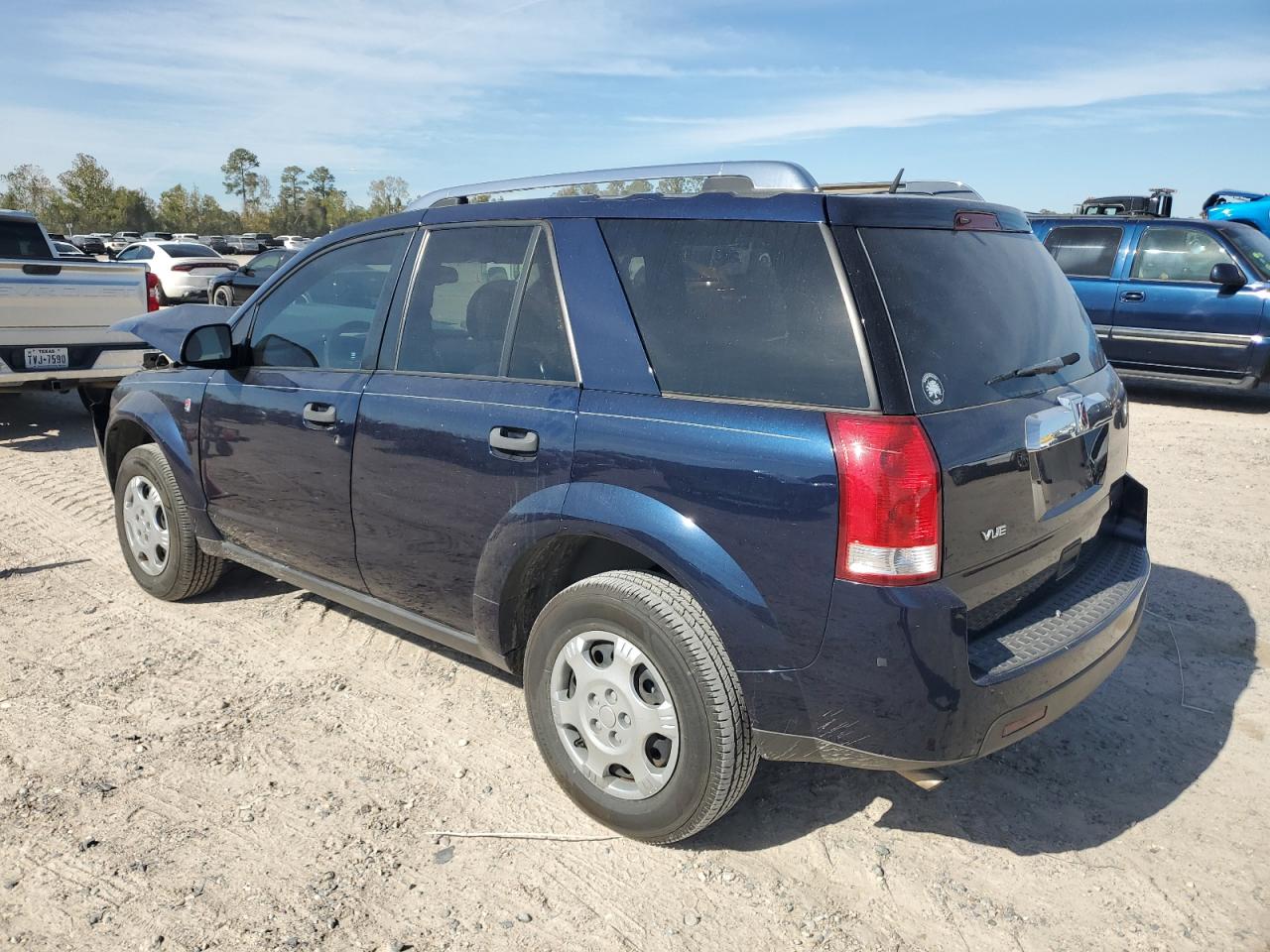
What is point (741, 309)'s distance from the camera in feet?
8.72

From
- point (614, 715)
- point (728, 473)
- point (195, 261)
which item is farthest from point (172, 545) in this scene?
point (195, 261)

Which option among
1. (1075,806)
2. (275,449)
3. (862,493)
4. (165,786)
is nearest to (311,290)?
(275,449)

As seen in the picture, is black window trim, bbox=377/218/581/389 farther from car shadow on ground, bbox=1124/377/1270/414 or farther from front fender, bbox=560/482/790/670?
car shadow on ground, bbox=1124/377/1270/414

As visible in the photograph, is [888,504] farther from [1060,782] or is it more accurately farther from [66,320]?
[66,320]

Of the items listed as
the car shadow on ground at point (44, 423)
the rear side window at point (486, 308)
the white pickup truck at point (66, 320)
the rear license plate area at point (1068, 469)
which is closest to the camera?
the rear license plate area at point (1068, 469)

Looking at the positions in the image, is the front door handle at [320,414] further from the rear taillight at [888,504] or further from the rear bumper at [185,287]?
the rear bumper at [185,287]

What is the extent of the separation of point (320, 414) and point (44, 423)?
7242mm

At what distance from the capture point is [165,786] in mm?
3164

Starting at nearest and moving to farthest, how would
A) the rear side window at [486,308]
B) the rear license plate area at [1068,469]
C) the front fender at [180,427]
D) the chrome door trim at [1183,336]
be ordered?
the rear license plate area at [1068,469] < the rear side window at [486,308] < the front fender at [180,427] < the chrome door trim at [1183,336]

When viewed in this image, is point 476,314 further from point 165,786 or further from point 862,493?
point 165,786

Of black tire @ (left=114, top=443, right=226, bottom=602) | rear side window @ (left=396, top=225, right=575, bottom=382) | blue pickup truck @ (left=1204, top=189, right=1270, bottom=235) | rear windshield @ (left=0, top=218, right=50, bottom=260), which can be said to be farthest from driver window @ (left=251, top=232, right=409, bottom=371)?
blue pickup truck @ (left=1204, top=189, right=1270, bottom=235)

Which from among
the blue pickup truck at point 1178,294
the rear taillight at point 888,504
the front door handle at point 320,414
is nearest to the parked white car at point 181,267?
the blue pickup truck at point 1178,294

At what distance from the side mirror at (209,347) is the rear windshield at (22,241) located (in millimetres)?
7317

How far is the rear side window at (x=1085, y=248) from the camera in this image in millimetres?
10820
